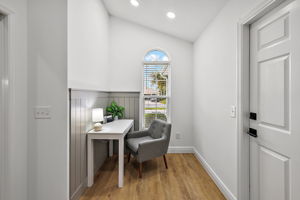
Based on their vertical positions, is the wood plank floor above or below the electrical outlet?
below

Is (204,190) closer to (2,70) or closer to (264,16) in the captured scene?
(264,16)

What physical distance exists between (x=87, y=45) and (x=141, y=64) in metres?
1.36

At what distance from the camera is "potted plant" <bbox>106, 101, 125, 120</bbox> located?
2.93 metres

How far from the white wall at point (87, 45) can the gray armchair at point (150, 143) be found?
3.71 ft

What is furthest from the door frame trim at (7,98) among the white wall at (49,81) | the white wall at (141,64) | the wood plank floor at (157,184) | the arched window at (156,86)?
the arched window at (156,86)

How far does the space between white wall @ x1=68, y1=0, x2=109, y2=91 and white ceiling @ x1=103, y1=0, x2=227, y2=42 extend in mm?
423

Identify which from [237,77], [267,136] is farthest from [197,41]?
[267,136]

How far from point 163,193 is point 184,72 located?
2.36 metres

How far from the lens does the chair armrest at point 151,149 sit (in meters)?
2.17

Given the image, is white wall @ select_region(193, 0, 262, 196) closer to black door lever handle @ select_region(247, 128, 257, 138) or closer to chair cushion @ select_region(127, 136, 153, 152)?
black door lever handle @ select_region(247, 128, 257, 138)

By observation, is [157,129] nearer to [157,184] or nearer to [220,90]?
[157,184]

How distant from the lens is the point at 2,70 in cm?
131

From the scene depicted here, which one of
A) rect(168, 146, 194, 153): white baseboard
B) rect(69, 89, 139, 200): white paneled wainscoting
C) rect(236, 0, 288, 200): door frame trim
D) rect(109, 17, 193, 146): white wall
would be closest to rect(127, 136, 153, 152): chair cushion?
rect(69, 89, 139, 200): white paneled wainscoting

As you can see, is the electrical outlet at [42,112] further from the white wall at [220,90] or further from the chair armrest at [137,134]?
the white wall at [220,90]
